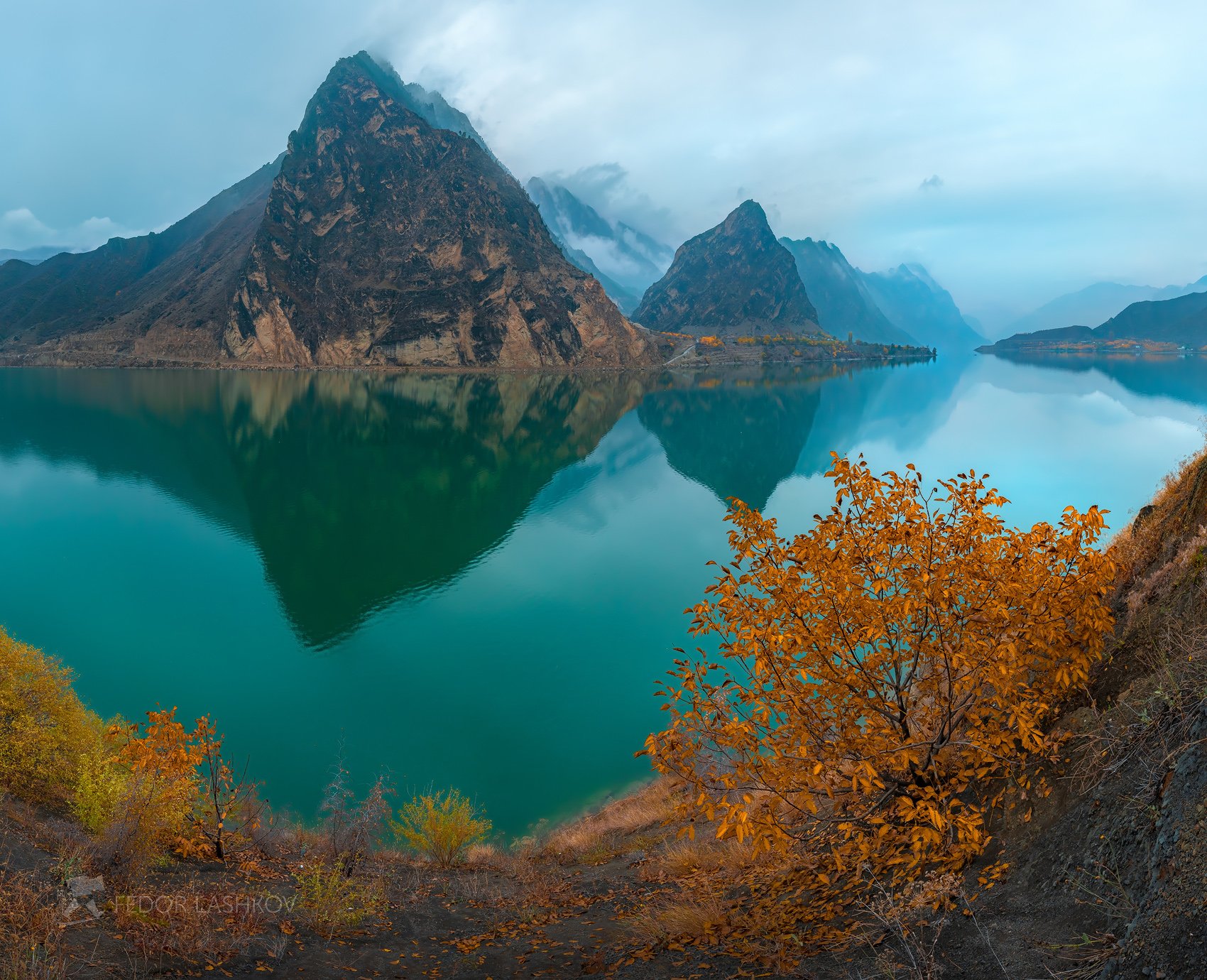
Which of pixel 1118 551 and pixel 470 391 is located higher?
pixel 470 391

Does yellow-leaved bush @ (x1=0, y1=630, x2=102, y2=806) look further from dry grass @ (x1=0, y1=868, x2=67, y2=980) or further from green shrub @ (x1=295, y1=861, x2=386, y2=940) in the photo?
green shrub @ (x1=295, y1=861, x2=386, y2=940)

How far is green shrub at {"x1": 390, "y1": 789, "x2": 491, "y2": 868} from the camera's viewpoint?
12341mm

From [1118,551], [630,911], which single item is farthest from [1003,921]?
[1118,551]

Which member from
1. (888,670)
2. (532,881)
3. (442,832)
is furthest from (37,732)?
(888,670)

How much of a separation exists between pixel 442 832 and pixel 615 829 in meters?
3.65

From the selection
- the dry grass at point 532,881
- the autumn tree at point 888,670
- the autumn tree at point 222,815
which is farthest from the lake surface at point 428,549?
the autumn tree at point 888,670

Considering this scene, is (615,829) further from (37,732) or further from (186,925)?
(37,732)

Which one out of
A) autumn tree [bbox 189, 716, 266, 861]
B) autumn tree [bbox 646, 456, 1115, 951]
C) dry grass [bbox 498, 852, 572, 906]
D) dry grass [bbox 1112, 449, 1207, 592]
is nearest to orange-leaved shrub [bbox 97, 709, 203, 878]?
autumn tree [bbox 189, 716, 266, 861]

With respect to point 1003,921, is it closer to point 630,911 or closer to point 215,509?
point 630,911

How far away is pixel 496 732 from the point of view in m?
18.5

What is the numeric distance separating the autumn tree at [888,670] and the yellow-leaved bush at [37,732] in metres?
10.6

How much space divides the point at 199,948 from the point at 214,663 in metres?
18.1

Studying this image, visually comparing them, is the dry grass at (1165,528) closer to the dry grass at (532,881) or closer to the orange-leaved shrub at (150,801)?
the dry grass at (532,881)

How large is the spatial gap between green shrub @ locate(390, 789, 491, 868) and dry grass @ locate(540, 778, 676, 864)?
1.47 m
